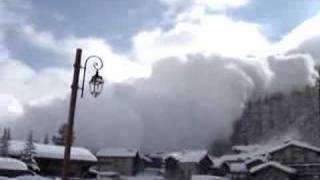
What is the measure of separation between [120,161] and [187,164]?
39.1 feet

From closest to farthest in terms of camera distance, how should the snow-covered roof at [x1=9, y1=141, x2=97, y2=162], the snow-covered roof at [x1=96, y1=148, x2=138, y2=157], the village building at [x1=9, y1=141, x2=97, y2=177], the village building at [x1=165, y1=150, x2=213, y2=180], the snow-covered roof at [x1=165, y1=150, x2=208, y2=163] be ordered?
the village building at [x1=9, y1=141, x2=97, y2=177] → the snow-covered roof at [x1=9, y1=141, x2=97, y2=162] → the village building at [x1=165, y1=150, x2=213, y2=180] → the snow-covered roof at [x1=165, y1=150, x2=208, y2=163] → the snow-covered roof at [x1=96, y1=148, x2=138, y2=157]

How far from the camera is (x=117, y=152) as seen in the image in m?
90.0

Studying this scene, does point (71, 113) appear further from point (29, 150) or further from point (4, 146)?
point (4, 146)

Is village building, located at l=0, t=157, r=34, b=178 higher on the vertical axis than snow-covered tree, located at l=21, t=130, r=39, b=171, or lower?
lower

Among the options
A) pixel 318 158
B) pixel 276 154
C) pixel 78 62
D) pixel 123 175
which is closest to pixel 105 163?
pixel 123 175

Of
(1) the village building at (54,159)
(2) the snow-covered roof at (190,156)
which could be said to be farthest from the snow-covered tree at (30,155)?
(2) the snow-covered roof at (190,156)

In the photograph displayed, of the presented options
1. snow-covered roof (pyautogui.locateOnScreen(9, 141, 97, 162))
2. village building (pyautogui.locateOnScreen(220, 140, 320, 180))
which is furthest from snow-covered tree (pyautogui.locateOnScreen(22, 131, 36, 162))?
village building (pyautogui.locateOnScreen(220, 140, 320, 180))

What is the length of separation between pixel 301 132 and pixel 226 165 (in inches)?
1050

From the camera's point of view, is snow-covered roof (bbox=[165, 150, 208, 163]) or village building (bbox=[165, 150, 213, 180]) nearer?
village building (bbox=[165, 150, 213, 180])

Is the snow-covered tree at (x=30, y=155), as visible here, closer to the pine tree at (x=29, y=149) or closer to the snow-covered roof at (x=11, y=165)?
the pine tree at (x=29, y=149)

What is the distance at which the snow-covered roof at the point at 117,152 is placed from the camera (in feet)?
293

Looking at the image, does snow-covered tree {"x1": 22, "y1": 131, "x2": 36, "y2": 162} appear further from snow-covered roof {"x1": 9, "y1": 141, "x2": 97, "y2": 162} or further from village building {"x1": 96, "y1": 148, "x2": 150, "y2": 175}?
village building {"x1": 96, "y1": 148, "x2": 150, "y2": 175}

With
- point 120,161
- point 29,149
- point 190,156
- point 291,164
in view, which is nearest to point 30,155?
point 29,149

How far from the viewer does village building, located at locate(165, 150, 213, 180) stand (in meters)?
83.3
